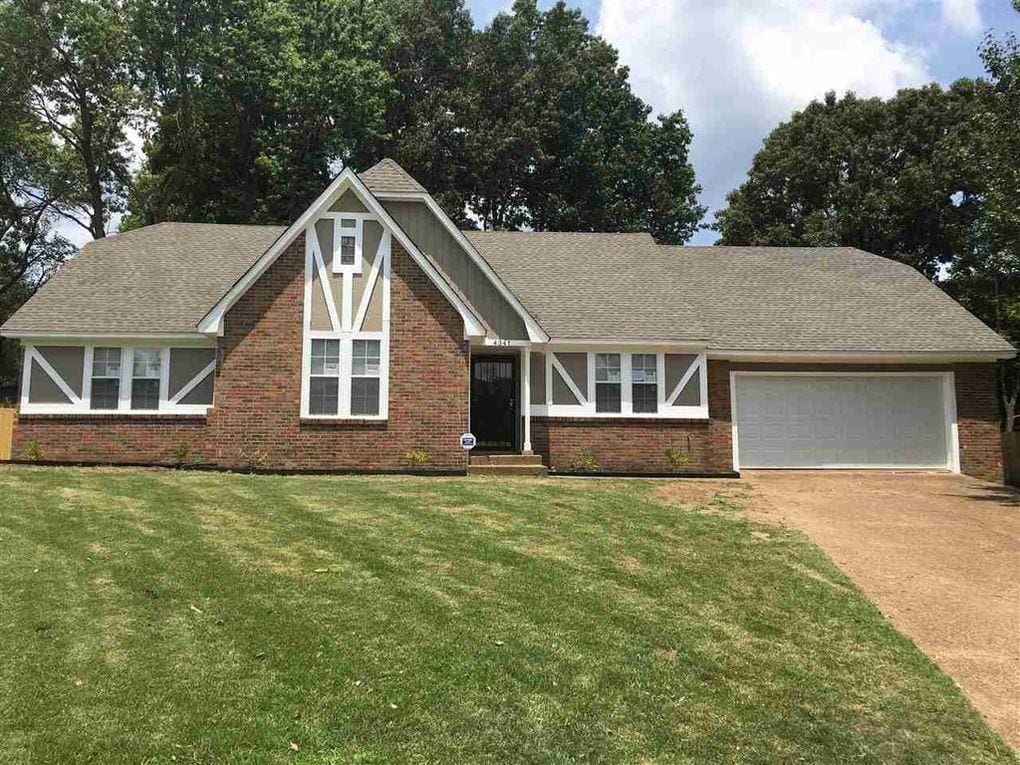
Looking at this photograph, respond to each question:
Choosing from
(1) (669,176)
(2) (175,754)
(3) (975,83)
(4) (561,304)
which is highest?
(3) (975,83)

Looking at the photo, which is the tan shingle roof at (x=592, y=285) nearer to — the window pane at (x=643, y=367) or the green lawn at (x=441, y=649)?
the window pane at (x=643, y=367)

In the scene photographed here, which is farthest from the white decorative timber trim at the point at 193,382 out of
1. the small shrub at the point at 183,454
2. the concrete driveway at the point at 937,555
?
the concrete driveway at the point at 937,555

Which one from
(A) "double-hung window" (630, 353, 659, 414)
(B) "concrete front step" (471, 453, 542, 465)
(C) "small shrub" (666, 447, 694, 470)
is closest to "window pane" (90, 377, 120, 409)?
(B) "concrete front step" (471, 453, 542, 465)

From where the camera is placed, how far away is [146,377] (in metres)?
16.8

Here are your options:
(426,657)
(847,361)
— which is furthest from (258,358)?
(847,361)

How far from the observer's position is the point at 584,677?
5461mm

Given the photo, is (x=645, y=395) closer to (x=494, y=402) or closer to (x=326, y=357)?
(x=494, y=402)

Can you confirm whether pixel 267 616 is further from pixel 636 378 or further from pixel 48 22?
pixel 48 22

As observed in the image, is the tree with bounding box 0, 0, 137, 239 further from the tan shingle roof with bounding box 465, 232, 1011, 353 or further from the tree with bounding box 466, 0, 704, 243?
the tan shingle roof with bounding box 465, 232, 1011, 353

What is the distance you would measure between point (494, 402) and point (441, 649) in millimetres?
12442

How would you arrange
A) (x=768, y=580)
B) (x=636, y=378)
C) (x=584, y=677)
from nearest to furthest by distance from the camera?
1. (x=584, y=677)
2. (x=768, y=580)
3. (x=636, y=378)

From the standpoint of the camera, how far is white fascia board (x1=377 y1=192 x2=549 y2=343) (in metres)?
16.6

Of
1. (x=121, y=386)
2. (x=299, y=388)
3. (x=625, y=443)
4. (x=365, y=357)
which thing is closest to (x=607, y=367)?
(x=625, y=443)

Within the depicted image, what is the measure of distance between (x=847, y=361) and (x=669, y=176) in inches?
879
